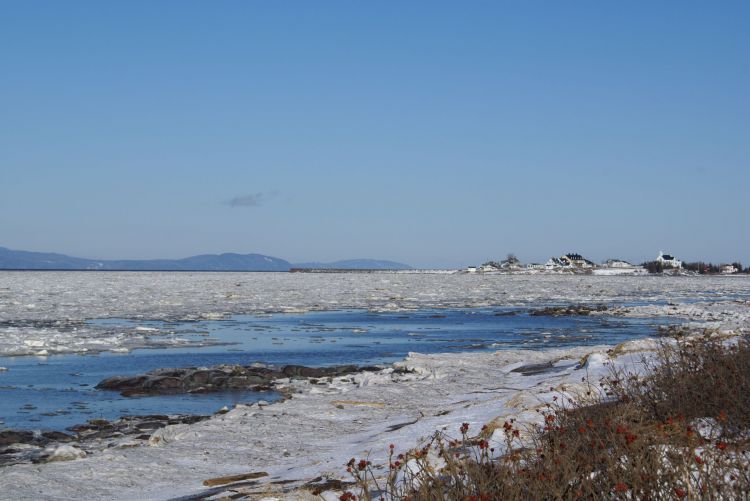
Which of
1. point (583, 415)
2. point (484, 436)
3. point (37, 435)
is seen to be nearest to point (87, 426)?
point (37, 435)

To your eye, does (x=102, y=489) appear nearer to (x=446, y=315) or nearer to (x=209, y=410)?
(x=209, y=410)

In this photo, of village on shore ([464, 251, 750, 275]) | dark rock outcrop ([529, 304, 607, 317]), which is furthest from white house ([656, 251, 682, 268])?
dark rock outcrop ([529, 304, 607, 317])

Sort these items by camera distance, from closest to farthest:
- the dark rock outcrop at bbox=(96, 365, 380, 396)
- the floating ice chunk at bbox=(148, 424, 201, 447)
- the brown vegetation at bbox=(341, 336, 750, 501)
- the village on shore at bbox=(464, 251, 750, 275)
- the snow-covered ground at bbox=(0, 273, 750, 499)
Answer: the brown vegetation at bbox=(341, 336, 750, 501) → the snow-covered ground at bbox=(0, 273, 750, 499) → the floating ice chunk at bbox=(148, 424, 201, 447) → the dark rock outcrop at bbox=(96, 365, 380, 396) → the village on shore at bbox=(464, 251, 750, 275)

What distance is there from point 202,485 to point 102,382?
6742 mm

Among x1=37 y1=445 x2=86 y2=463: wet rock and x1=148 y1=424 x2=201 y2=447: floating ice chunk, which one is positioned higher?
x1=148 y1=424 x2=201 y2=447: floating ice chunk

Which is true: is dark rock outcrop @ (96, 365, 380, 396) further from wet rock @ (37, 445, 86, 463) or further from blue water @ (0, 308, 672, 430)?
wet rock @ (37, 445, 86, 463)

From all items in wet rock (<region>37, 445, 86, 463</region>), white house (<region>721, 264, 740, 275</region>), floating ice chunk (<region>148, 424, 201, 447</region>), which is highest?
white house (<region>721, 264, 740, 275</region>)

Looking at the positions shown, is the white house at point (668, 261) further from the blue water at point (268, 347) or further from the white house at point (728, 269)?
the blue water at point (268, 347)

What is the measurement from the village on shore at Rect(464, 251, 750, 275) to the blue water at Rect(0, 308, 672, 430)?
83396 millimetres

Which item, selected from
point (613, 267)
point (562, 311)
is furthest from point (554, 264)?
point (562, 311)

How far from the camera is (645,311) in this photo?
1200 inches

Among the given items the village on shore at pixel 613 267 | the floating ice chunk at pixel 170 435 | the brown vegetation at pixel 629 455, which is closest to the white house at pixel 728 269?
the village on shore at pixel 613 267

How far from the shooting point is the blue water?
10945 millimetres

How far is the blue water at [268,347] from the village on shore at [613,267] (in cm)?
8340
